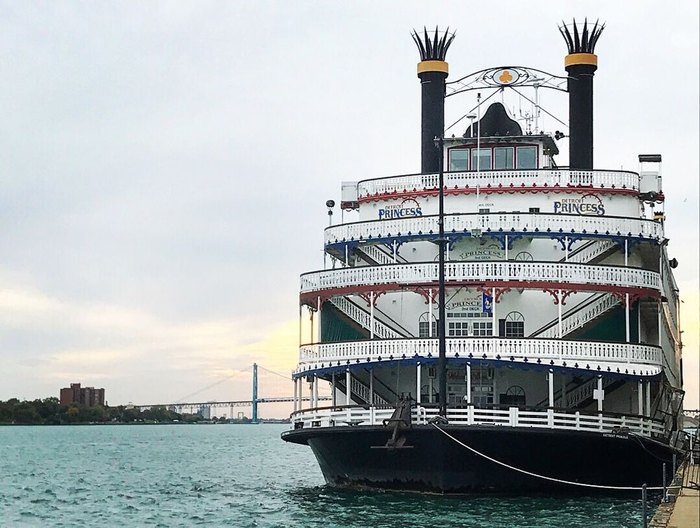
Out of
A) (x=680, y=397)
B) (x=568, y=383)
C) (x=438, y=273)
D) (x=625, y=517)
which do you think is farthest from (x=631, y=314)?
(x=680, y=397)

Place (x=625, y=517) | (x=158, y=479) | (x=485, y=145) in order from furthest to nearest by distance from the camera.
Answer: (x=158, y=479), (x=485, y=145), (x=625, y=517)

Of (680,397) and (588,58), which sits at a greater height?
(588,58)

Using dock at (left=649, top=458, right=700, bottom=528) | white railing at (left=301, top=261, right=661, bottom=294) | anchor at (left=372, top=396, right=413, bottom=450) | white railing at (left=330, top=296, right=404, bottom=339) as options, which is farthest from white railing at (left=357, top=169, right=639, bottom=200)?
dock at (left=649, top=458, right=700, bottom=528)

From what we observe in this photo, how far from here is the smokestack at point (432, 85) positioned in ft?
166

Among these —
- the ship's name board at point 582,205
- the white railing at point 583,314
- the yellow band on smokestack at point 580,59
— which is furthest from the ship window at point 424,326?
the yellow band on smokestack at point 580,59

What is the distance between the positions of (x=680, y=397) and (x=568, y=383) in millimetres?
16878

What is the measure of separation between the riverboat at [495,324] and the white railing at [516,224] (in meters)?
0.05

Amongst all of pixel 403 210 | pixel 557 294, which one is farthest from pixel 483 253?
pixel 557 294

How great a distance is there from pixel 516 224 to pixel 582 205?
3696mm

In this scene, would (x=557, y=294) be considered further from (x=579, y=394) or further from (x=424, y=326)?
(x=424, y=326)

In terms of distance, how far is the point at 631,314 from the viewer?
141 feet

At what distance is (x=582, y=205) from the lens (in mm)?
45438

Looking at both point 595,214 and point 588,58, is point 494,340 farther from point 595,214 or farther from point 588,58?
point 588,58

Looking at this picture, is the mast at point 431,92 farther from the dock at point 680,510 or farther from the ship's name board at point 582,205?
the dock at point 680,510
